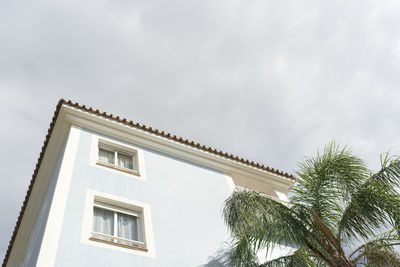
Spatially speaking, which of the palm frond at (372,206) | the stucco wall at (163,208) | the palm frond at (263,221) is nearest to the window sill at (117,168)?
the stucco wall at (163,208)

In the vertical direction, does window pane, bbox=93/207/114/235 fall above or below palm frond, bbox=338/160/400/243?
above

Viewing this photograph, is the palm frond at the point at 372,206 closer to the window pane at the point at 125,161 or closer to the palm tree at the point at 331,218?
the palm tree at the point at 331,218

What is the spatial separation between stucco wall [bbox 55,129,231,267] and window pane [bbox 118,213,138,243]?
543mm

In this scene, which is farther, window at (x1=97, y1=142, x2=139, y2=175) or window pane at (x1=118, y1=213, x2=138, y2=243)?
window at (x1=97, y1=142, x2=139, y2=175)

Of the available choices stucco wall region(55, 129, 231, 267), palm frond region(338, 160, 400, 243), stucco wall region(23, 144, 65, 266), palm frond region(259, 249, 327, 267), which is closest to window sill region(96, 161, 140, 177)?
stucco wall region(55, 129, 231, 267)

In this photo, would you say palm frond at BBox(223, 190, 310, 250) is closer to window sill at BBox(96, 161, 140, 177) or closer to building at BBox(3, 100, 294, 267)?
building at BBox(3, 100, 294, 267)

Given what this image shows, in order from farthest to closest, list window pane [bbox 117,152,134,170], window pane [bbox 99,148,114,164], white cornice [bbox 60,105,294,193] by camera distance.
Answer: white cornice [bbox 60,105,294,193] < window pane [bbox 117,152,134,170] < window pane [bbox 99,148,114,164]

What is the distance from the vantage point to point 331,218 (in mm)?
8969

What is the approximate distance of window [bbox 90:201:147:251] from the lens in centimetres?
855

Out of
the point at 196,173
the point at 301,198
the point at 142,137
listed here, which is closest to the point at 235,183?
the point at 196,173

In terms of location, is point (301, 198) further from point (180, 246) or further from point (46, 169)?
point (46, 169)

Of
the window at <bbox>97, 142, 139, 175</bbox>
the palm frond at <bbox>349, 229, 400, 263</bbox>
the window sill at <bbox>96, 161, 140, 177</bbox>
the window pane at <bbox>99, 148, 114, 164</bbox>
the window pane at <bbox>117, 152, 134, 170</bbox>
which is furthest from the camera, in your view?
the window pane at <bbox>117, 152, 134, 170</bbox>

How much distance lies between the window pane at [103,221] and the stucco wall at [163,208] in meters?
0.47

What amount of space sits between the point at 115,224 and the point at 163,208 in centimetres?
165
